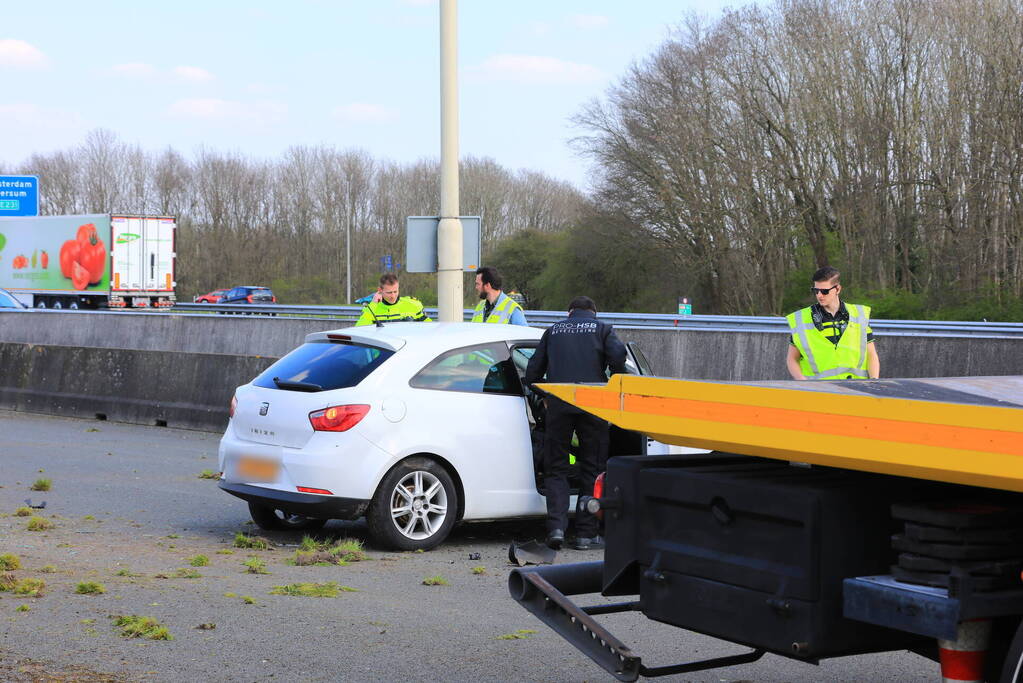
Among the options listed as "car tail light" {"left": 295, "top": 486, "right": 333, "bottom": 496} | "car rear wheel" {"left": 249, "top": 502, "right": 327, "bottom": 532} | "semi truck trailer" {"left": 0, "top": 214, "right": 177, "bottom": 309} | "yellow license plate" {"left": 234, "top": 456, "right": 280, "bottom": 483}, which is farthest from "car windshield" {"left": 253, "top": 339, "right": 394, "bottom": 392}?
"semi truck trailer" {"left": 0, "top": 214, "right": 177, "bottom": 309}

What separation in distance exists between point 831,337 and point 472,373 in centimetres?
240

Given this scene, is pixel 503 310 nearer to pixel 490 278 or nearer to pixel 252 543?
pixel 490 278

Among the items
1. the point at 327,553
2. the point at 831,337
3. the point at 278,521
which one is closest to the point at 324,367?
the point at 327,553

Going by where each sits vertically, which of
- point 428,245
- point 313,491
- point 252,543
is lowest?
point 252,543

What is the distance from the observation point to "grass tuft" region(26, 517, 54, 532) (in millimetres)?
9148

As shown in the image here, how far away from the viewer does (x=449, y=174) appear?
13.5 m

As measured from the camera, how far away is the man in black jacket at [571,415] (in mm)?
8500

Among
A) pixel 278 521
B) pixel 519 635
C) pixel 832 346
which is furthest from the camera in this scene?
pixel 278 521

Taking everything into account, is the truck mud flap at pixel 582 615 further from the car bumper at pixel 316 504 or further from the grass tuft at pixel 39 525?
the grass tuft at pixel 39 525

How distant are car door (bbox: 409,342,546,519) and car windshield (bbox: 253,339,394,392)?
35 centimetres

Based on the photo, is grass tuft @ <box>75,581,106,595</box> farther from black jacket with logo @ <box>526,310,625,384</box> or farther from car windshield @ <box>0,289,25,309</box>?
car windshield @ <box>0,289,25,309</box>

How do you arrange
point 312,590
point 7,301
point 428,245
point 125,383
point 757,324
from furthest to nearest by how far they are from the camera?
point 7,301
point 757,324
point 125,383
point 428,245
point 312,590

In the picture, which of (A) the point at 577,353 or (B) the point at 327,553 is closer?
(B) the point at 327,553

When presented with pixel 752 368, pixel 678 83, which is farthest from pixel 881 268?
pixel 752 368
